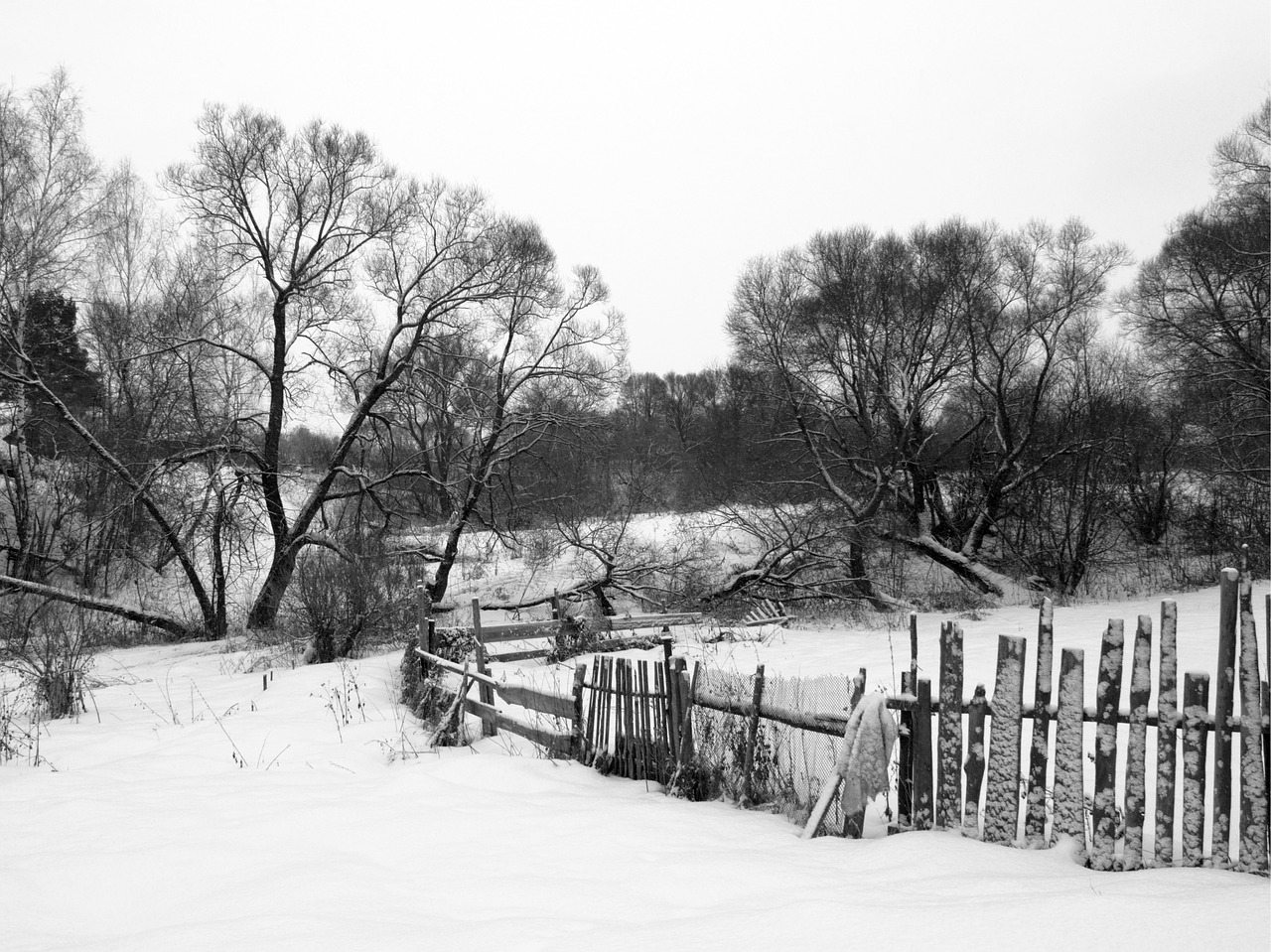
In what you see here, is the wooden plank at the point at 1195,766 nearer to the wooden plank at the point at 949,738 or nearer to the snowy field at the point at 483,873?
the snowy field at the point at 483,873

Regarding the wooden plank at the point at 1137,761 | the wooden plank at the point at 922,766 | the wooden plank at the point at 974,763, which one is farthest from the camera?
the wooden plank at the point at 922,766

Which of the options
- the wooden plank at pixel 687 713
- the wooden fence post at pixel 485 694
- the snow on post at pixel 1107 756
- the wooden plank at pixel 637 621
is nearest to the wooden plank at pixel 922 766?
the snow on post at pixel 1107 756

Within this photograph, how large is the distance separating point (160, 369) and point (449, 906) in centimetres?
2709

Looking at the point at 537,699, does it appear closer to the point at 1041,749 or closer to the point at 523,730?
the point at 523,730

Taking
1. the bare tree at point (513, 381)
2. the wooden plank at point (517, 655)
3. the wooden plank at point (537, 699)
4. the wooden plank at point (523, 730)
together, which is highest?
the bare tree at point (513, 381)

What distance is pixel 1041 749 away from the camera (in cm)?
404

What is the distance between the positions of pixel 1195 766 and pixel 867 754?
1532mm

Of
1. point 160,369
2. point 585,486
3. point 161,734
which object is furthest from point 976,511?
point 160,369

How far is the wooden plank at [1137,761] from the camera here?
3.74 m

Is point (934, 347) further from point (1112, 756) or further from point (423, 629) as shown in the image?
point (1112, 756)

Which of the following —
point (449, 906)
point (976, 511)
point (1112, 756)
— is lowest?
point (449, 906)

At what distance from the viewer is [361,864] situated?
4.12 m

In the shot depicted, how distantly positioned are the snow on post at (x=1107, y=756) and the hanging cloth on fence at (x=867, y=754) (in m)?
1.00

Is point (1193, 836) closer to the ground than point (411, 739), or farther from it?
farther from it
